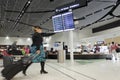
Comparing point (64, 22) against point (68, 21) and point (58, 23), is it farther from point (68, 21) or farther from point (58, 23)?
point (58, 23)

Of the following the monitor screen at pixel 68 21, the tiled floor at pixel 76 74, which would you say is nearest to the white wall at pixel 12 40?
the monitor screen at pixel 68 21

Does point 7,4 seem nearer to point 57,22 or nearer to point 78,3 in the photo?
point 57,22

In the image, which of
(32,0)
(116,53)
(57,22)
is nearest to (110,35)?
(116,53)

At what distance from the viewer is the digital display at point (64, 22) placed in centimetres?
838

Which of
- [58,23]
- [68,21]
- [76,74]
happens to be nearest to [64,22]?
[68,21]

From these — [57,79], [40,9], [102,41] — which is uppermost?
[40,9]

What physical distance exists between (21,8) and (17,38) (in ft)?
80.9

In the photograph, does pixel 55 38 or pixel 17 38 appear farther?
pixel 17 38

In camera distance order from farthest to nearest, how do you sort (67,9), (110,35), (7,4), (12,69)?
(110,35), (7,4), (67,9), (12,69)

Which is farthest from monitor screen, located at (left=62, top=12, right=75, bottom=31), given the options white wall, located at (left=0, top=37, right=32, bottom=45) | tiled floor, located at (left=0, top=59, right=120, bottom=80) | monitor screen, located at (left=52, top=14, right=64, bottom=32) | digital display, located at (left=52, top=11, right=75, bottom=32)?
white wall, located at (left=0, top=37, right=32, bottom=45)

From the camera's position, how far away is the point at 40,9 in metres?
14.2

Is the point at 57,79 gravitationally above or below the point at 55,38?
below

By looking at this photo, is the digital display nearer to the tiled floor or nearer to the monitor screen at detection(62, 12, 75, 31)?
the monitor screen at detection(62, 12, 75, 31)

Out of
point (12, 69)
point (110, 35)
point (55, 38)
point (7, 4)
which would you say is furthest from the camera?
point (55, 38)
